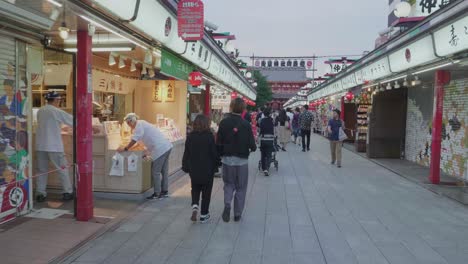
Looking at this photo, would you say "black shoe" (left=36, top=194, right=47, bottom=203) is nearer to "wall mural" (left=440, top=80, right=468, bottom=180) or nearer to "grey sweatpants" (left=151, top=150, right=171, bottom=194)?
"grey sweatpants" (left=151, top=150, right=171, bottom=194)

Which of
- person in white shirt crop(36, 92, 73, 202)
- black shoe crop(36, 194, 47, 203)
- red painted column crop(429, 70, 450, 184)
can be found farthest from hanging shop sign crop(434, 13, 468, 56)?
black shoe crop(36, 194, 47, 203)

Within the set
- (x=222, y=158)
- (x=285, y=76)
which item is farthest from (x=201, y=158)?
(x=285, y=76)

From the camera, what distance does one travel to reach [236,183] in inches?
243

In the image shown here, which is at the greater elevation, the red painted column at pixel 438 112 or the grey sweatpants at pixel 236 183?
the red painted column at pixel 438 112

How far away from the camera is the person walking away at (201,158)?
5.86 meters

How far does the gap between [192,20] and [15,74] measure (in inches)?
120

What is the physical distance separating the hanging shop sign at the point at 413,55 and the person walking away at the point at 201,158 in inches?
205

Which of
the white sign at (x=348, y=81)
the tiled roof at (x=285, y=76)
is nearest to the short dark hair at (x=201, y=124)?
the white sign at (x=348, y=81)

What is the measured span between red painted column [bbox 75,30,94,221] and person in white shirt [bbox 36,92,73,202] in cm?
127

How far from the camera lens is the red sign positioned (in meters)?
7.12

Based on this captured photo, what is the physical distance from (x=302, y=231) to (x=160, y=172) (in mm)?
3016

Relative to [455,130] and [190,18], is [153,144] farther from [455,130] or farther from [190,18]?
[455,130]

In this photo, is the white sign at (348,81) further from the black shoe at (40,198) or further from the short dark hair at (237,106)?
the black shoe at (40,198)

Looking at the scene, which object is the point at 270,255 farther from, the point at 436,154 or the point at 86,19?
the point at 436,154
